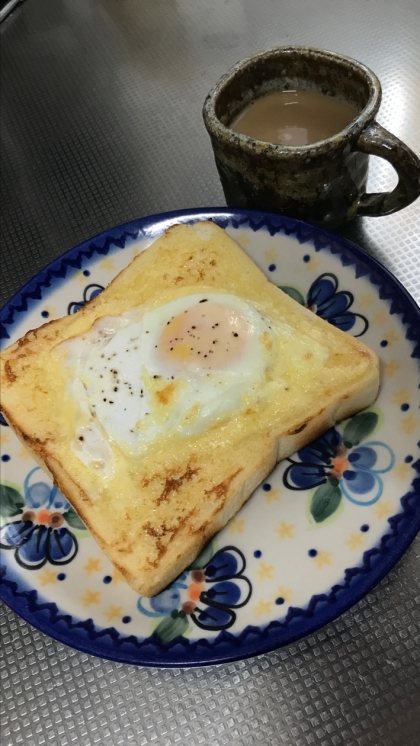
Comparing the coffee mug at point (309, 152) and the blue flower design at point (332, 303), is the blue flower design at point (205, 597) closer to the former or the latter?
the blue flower design at point (332, 303)

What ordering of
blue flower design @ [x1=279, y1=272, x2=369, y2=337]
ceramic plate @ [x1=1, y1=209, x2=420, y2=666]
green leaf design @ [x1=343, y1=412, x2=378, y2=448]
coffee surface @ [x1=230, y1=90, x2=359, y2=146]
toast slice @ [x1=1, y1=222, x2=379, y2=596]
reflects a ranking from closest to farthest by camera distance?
1. ceramic plate @ [x1=1, y1=209, x2=420, y2=666]
2. toast slice @ [x1=1, y1=222, x2=379, y2=596]
3. green leaf design @ [x1=343, y1=412, x2=378, y2=448]
4. blue flower design @ [x1=279, y1=272, x2=369, y2=337]
5. coffee surface @ [x1=230, y1=90, x2=359, y2=146]

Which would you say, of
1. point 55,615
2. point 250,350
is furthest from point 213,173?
point 55,615

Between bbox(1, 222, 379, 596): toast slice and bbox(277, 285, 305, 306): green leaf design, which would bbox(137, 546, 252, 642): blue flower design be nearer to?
bbox(1, 222, 379, 596): toast slice

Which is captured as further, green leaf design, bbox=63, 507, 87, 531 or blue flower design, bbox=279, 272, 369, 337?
blue flower design, bbox=279, 272, 369, 337

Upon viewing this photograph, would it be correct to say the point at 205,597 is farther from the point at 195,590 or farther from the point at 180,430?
the point at 180,430

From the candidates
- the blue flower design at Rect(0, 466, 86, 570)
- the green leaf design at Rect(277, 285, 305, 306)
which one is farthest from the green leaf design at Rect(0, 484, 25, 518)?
the green leaf design at Rect(277, 285, 305, 306)

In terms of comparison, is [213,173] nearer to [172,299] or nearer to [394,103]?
[394,103]

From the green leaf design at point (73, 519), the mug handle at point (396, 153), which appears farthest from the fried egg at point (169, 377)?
the mug handle at point (396, 153)
